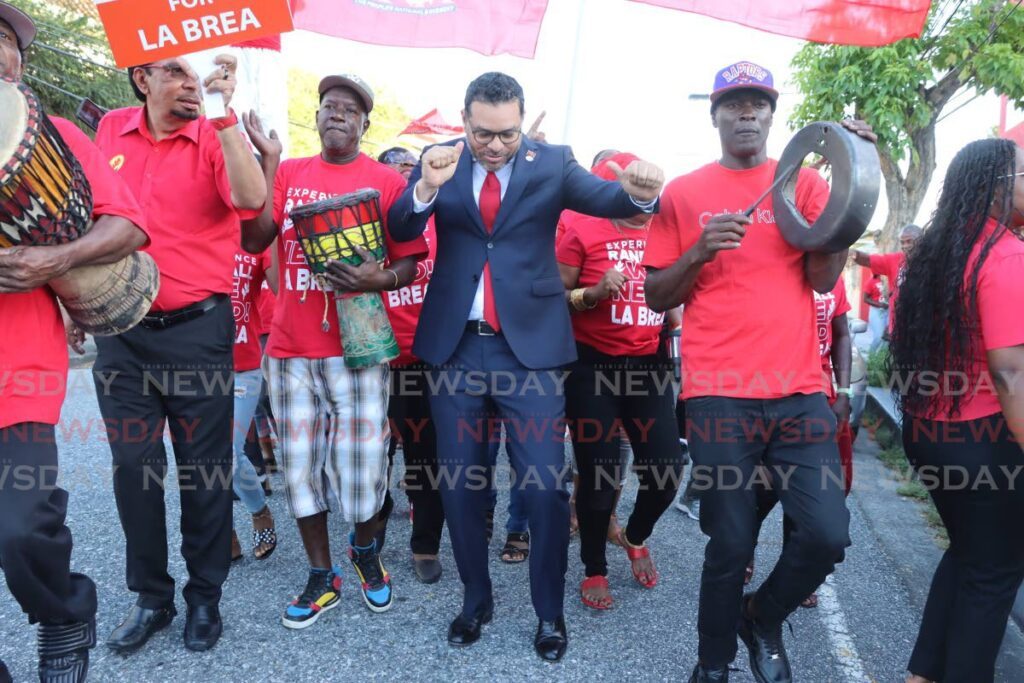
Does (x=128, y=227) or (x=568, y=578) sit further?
(x=568, y=578)

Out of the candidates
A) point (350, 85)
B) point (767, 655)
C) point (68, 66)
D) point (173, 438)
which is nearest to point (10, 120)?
point (173, 438)

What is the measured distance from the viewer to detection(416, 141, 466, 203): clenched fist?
3.01 metres

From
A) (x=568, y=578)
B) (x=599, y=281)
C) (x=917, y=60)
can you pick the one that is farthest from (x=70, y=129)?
(x=917, y=60)

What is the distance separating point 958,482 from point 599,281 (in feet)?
5.85

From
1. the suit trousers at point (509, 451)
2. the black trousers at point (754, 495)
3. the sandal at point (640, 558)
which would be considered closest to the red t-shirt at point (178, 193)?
the suit trousers at point (509, 451)

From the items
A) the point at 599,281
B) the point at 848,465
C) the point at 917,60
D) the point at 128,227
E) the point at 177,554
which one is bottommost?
the point at 177,554

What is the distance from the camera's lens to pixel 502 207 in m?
3.21

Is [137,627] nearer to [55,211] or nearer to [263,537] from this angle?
[263,537]

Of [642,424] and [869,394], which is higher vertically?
[642,424]

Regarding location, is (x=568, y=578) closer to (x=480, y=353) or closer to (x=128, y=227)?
(x=480, y=353)

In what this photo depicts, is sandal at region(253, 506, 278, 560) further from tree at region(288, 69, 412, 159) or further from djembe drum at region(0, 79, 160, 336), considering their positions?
tree at region(288, 69, 412, 159)

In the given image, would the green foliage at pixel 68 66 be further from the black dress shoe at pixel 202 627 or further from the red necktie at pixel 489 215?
the black dress shoe at pixel 202 627

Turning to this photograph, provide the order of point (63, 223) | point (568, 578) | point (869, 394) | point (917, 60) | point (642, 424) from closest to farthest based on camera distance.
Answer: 1. point (63, 223)
2. point (642, 424)
3. point (568, 578)
4. point (869, 394)
5. point (917, 60)

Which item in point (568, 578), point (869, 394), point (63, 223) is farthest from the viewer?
point (869, 394)
